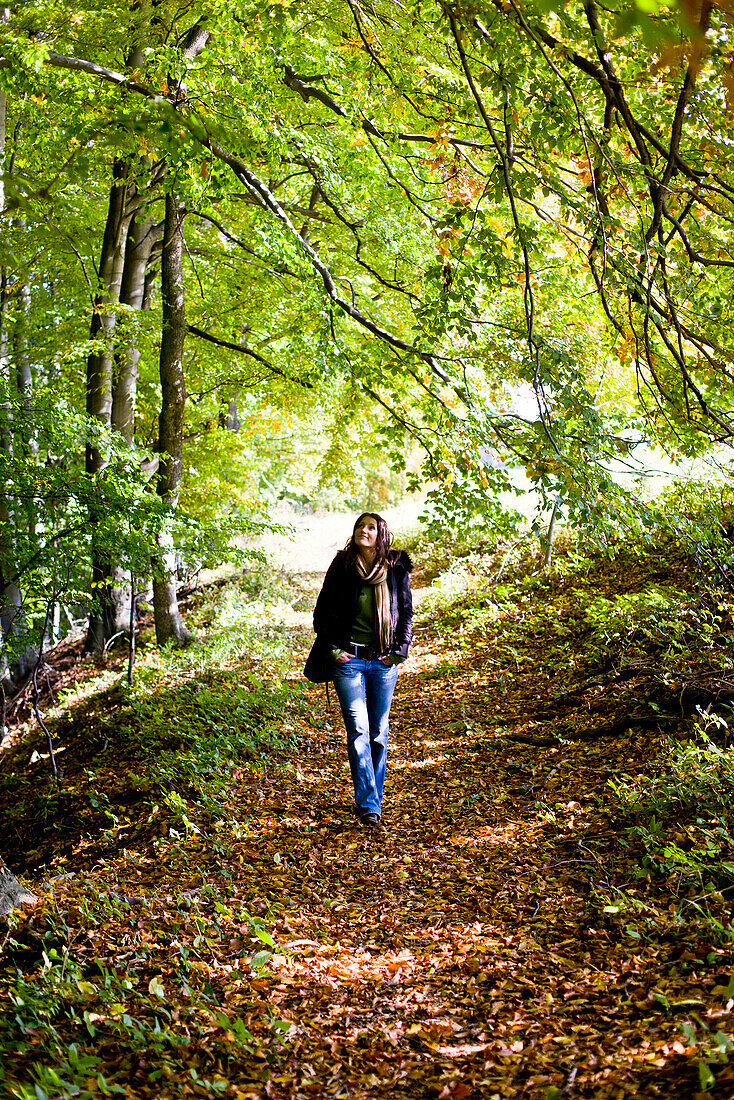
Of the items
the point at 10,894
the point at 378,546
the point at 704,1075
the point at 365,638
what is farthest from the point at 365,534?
the point at 704,1075

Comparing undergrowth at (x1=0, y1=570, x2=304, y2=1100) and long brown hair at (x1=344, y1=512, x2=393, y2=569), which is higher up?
long brown hair at (x1=344, y1=512, x2=393, y2=569)

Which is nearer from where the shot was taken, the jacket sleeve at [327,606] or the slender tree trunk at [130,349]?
the jacket sleeve at [327,606]

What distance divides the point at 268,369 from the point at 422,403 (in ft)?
19.8

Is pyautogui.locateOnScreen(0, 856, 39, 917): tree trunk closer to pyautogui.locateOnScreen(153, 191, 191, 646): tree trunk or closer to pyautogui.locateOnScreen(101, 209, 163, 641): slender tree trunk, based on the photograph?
pyautogui.locateOnScreen(153, 191, 191, 646): tree trunk

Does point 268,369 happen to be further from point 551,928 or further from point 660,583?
point 551,928

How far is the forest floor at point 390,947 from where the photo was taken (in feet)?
8.41

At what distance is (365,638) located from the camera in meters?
5.12

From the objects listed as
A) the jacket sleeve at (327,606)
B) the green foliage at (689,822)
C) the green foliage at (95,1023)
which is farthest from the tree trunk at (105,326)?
the green foliage at (689,822)

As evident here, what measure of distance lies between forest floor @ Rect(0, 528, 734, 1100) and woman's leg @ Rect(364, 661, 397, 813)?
1.54 feet

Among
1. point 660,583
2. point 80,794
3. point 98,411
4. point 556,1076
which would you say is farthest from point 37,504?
point 660,583

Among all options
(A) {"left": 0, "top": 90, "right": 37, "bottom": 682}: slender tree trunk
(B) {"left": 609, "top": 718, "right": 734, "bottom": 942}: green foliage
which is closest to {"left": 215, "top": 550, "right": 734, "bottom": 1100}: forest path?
(B) {"left": 609, "top": 718, "right": 734, "bottom": 942}: green foliage

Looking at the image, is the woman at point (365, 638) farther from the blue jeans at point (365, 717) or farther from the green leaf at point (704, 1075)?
the green leaf at point (704, 1075)

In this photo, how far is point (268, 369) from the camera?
469 inches

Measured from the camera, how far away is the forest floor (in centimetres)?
256
